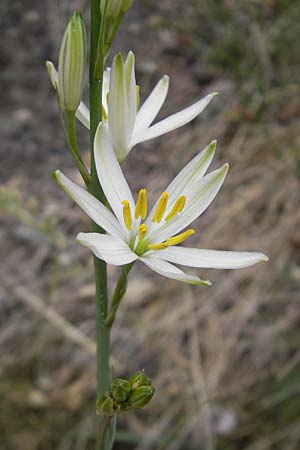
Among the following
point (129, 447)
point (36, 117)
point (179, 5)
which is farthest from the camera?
point (179, 5)

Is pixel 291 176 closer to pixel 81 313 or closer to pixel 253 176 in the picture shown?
pixel 253 176

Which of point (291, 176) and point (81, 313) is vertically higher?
point (291, 176)

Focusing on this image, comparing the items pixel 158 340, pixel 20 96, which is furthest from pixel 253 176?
pixel 20 96

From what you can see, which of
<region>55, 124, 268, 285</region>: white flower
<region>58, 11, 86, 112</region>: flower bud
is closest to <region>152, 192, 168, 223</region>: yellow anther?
<region>55, 124, 268, 285</region>: white flower

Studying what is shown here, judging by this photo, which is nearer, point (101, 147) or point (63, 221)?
point (101, 147)

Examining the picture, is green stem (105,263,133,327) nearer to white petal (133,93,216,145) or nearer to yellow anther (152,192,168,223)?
yellow anther (152,192,168,223)

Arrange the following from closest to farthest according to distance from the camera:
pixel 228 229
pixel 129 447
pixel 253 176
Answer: pixel 129 447 → pixel 228 229 → pixel 253 176

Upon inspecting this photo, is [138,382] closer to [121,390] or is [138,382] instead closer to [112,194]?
[121,390]
